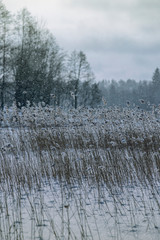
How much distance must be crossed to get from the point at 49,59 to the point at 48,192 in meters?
21.7

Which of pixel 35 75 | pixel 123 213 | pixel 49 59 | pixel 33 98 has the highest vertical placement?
pixel 49 59

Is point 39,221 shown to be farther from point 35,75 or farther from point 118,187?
point 35,75

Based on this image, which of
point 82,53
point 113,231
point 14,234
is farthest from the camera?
point 82,53

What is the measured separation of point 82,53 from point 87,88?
4009mm

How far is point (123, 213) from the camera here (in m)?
2.93

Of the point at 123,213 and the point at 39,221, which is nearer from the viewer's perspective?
the point at 39,221

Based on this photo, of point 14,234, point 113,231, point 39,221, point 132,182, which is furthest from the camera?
point 132,182

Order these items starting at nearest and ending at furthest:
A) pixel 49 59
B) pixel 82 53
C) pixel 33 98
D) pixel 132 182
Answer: pixel 132 182
pixel 33 98
pixel 49 59
pixel 82 53

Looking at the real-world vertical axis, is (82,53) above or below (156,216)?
above

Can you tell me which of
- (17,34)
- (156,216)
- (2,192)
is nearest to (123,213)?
(156,216)

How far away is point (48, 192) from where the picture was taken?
368 cm

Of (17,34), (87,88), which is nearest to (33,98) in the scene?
(17,34)

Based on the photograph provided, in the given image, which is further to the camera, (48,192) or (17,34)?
(17,34)

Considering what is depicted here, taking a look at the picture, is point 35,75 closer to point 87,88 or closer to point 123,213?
point 87,88
